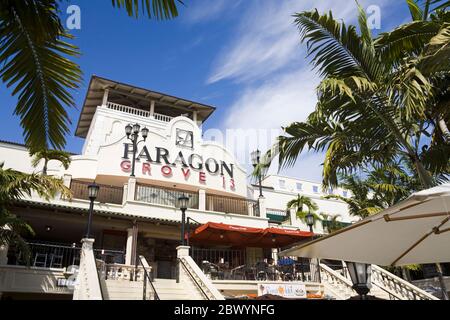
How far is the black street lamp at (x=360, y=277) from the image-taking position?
522cm

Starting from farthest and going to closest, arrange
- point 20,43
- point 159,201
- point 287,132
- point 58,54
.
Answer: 1. point 159,201
2. point 287,132
3. point 58,54
4. point 20,43

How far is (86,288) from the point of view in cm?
1034

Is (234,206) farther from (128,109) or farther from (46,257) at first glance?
(128,109)

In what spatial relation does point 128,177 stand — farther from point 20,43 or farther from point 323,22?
point 20,43

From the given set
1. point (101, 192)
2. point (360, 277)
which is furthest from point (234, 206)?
point (360, 277)

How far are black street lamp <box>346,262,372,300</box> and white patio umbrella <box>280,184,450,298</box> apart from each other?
0.47 ft

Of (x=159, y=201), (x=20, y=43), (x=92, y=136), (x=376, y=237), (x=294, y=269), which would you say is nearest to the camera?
(x=20, y=43)

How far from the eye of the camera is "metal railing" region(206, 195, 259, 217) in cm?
2288

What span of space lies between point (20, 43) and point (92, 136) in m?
23.1

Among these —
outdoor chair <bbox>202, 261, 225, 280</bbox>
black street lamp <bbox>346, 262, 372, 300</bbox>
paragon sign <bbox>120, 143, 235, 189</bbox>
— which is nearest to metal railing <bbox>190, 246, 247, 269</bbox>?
outdoor chair <bbox>202, 261, 225, 280</bbox>

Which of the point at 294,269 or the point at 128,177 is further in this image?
the point at 128,177
